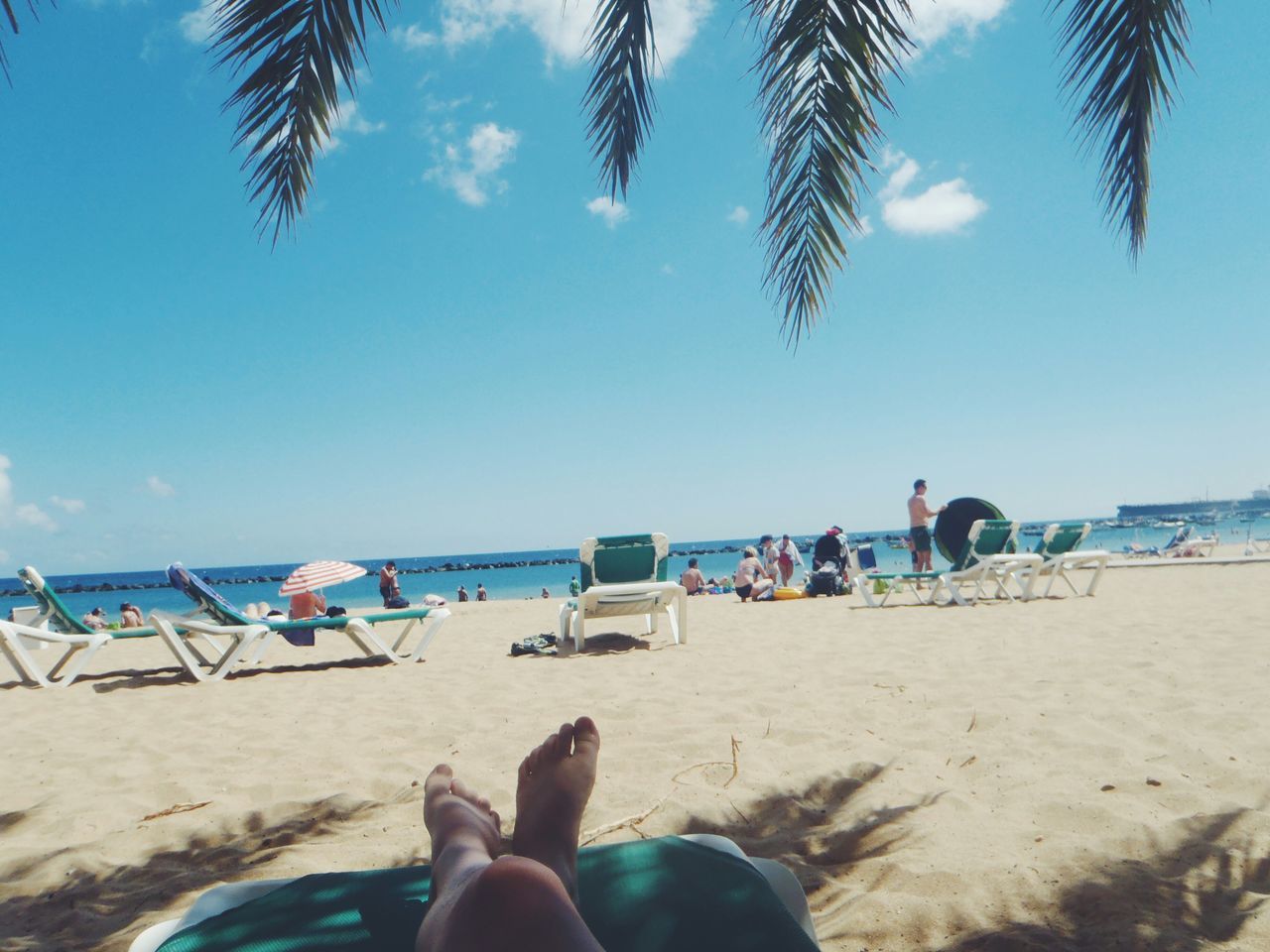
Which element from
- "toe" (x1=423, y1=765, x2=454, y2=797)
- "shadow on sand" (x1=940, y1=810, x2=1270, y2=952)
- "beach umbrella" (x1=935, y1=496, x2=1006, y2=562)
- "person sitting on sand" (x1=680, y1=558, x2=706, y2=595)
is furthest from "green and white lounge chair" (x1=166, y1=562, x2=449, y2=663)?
"beach umbrella" (x1=935, y1=496, x2=1006, y2=562)

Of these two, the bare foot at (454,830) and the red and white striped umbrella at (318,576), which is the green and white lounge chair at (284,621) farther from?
the bare foot at (454,830)

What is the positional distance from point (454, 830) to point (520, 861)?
24.0 inches

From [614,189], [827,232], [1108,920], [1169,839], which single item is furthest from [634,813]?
[614,189]

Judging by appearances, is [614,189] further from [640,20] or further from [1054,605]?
[1054,605]

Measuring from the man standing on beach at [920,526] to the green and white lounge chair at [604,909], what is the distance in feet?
31.3

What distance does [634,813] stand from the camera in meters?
2.36

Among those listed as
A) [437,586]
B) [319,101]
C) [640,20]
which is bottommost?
[437,586]

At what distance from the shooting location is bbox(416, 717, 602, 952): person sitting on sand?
83 centimetres

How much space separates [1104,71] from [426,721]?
13.5 ft

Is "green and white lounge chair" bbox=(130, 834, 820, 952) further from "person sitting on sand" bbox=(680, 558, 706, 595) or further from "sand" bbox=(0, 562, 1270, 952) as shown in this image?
"person sitting on sand" bbox=(680, 558, 706, 595)

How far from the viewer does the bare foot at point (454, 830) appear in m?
1.19

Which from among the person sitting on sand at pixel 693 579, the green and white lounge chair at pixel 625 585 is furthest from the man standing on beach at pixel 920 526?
the green and white lounge chair at pixel 625 585

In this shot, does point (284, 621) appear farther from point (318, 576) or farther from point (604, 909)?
point (604, 909)

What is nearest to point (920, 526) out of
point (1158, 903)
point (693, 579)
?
point (693, 579)
